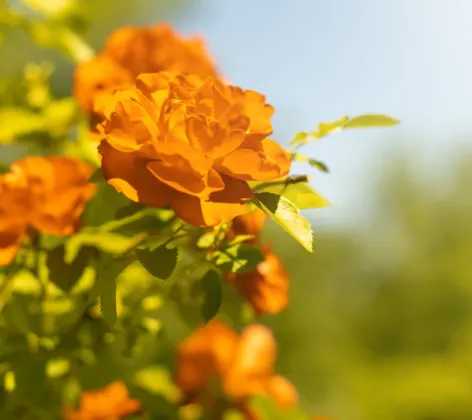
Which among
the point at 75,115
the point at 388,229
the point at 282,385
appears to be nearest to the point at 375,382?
the point at 388,229

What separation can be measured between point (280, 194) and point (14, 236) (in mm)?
262

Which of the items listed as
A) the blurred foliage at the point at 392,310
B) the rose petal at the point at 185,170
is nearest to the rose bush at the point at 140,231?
the rose petal at the point at 185,170

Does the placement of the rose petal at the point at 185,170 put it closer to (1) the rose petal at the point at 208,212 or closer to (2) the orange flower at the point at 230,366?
(1) the rose petal at the point at 208,212

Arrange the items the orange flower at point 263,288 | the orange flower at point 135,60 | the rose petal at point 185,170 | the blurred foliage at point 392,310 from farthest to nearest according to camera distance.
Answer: the blurred foliage at point 392,310, the orange flower at point 135,60, the orange flower at point 263,288, the rose petal at point 185,170

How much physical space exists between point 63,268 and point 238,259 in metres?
0.20

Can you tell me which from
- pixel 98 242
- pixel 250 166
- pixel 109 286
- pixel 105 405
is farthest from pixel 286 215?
pixel 105 405

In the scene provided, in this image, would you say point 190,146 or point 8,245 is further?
point 8,245

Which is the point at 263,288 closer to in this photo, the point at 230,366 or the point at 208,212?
the point at 208,212

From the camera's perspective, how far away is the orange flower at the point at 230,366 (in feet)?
3.25

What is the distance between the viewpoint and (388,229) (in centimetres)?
632

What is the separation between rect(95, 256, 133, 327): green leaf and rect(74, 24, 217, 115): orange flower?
32 cm

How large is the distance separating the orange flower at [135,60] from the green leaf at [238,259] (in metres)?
0.33

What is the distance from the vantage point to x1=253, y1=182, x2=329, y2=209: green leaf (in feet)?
1.87

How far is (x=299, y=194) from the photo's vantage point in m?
0.58
